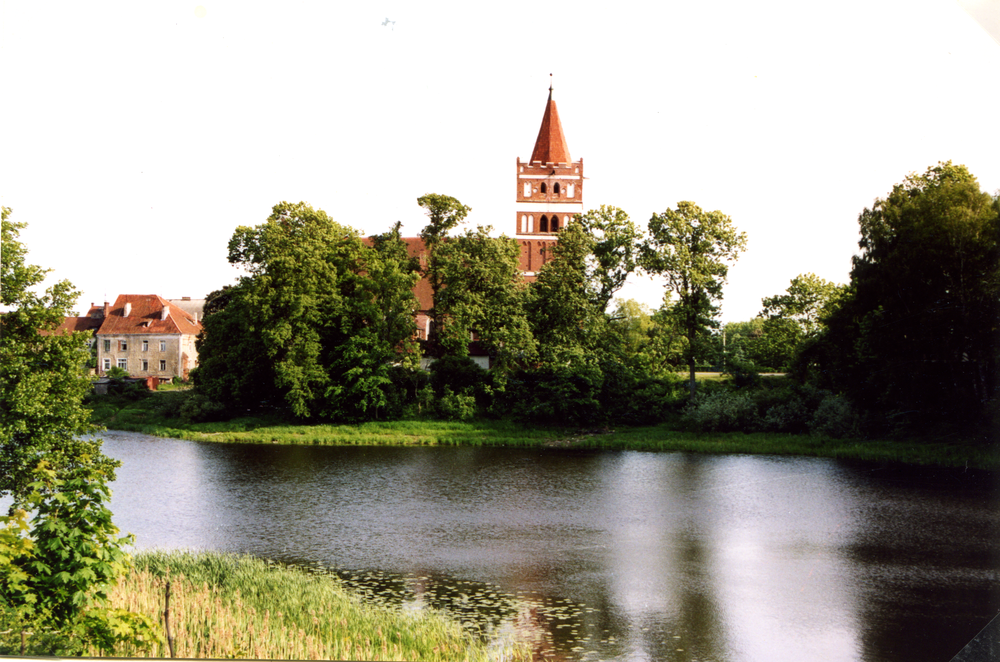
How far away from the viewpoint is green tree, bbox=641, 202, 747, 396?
26.5 ft

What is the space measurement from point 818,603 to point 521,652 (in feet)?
8.49

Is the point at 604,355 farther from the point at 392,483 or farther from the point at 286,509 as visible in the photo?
the point at 286,509

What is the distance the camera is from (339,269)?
11.5 m

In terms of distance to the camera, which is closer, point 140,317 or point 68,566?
point 68,566

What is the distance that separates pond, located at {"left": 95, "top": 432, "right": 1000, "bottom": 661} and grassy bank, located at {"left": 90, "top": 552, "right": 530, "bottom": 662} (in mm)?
422

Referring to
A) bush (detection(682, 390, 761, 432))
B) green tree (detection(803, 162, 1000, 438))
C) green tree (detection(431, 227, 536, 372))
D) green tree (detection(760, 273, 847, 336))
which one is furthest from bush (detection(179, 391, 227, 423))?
green tree (detection(803, 162, 1000, 438))

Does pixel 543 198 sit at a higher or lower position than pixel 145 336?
higher

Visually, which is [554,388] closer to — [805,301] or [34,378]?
[805,301]

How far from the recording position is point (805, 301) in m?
8.55

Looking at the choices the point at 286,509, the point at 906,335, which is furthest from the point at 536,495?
the point at 906,335

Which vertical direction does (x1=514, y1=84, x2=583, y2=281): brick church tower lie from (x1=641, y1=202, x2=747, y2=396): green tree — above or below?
above

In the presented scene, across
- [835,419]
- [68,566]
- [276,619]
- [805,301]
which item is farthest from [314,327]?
[835,419]

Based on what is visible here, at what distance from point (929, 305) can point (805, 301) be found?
1759mm

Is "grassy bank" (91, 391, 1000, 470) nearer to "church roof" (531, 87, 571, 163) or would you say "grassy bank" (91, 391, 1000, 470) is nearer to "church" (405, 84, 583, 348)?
"church" (405, 84, 583, 348)
